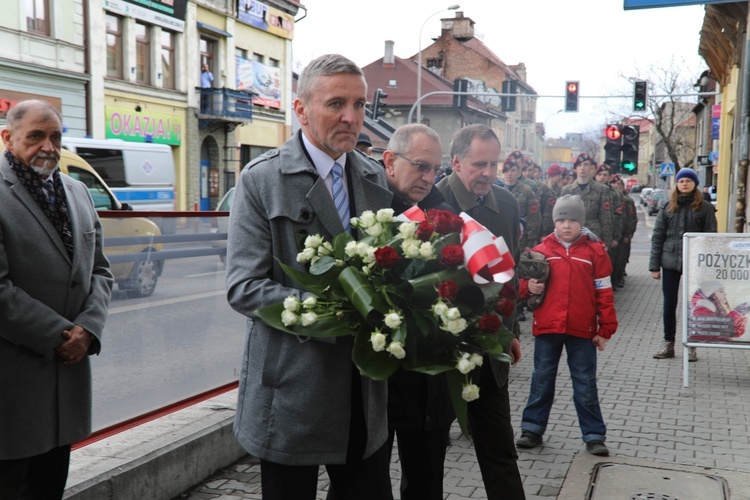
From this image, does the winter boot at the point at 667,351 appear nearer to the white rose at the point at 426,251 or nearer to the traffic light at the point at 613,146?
the white rose at the point at 426,251

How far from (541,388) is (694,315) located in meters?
2.81

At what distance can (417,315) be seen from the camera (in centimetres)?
243

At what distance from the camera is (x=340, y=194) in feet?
9.39

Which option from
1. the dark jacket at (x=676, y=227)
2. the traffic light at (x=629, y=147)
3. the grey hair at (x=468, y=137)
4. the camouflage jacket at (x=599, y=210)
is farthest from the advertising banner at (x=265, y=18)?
the grey hair at (x=468, y=137)

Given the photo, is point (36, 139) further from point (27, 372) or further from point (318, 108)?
point (318, 108)

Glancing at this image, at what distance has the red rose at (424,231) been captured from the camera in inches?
99.7

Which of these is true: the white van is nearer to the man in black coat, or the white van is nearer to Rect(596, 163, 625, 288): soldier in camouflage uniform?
Rect(596, 163, 625, 288): soldier in camouflage uniform

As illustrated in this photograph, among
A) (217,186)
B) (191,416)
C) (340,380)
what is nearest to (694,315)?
(191,416)

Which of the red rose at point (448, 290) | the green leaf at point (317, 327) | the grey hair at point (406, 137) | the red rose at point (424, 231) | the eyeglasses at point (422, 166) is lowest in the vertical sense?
the green leaf at point (317, 327)

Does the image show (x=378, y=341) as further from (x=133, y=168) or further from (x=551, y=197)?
(x=133, y=168)

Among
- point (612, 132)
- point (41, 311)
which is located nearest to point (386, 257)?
point (41, 311)

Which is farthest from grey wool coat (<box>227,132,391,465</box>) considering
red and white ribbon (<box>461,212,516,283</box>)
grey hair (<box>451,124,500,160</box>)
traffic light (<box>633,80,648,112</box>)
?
traffic light (<box>633,80,648,112</box>)

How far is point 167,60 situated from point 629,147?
2037 centimetres

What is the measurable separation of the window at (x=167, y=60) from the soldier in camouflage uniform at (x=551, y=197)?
71.7 ft
